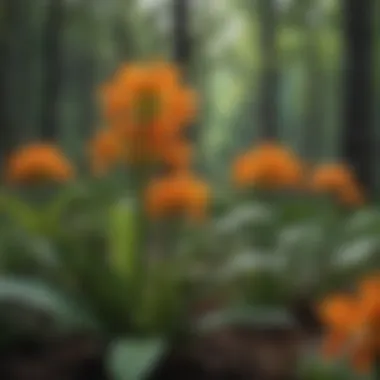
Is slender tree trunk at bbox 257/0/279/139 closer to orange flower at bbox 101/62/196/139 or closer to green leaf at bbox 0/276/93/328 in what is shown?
orange flower at bbox 101/62/196/139

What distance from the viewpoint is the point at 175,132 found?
3.18 m

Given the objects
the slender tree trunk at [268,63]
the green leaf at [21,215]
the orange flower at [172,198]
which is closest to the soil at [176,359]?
the orange flower at [172,198]

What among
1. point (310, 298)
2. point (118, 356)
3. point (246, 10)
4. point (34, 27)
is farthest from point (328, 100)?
point (118, 356)

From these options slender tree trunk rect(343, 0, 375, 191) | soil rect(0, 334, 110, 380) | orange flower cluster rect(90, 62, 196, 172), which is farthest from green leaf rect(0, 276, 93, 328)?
slender tree trunk rect(343, 0, 375, 191)

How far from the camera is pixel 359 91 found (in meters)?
6.37

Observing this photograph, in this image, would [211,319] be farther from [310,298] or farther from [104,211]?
[104,211]

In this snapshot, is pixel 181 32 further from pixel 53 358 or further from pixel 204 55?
pixel 204 55

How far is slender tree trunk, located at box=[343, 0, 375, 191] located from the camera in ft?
20.9

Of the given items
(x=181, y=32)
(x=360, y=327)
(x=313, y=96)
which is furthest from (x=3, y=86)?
(x=360, y=327)

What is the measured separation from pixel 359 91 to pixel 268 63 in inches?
303

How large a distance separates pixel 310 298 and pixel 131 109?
115 centimetres

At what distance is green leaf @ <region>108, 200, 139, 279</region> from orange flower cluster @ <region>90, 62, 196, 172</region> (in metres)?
0.23

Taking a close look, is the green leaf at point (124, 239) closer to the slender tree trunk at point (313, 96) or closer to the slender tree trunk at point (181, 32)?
the slender tree trunk at point (181, 32)

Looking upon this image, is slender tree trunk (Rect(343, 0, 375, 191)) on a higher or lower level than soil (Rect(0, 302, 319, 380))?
higher
